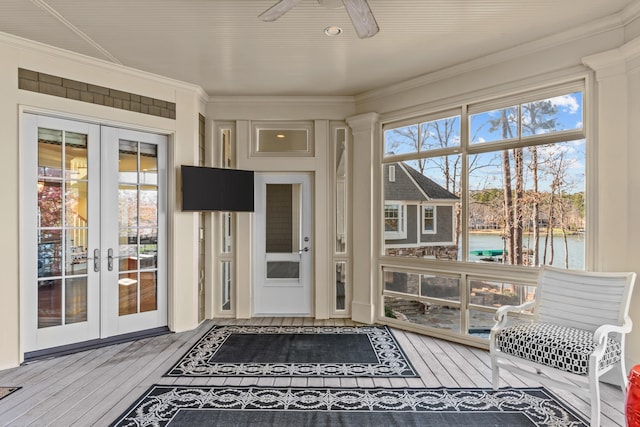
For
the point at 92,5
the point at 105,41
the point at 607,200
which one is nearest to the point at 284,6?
the point at 92,5

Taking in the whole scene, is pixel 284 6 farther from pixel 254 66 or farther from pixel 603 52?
pixel 603 52

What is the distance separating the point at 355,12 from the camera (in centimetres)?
238

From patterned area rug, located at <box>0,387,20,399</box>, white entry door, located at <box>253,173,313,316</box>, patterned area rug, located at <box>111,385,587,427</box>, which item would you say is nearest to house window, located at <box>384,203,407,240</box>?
white entry door, located at <box>253,173,313,316</box>

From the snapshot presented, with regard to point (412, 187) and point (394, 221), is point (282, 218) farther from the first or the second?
point (412, 187)

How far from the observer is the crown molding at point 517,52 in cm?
310

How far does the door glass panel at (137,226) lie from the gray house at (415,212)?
9.53 ft

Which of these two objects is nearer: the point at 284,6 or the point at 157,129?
the point at 284,6

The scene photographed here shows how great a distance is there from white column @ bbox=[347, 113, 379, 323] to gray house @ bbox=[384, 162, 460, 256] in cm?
21

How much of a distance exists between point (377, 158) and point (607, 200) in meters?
2.53

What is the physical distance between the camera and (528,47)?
362 cm

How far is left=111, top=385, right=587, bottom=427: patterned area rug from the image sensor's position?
100 inches

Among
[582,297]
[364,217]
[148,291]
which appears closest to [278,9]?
[364,217]

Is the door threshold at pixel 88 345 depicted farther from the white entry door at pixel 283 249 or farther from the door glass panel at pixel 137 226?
the white entry door at pixel 283 249

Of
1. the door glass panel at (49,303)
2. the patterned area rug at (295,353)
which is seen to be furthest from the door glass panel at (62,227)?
the patterned area rug at (295,353)
